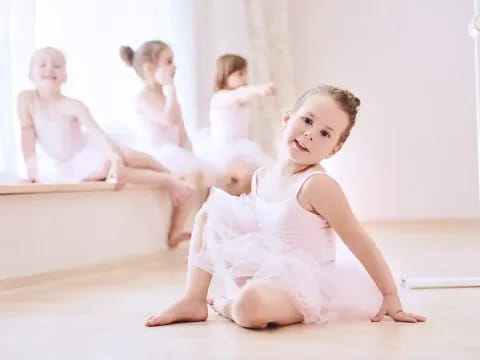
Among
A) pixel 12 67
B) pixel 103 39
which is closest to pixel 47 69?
pixel 12 67

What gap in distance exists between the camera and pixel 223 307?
1.34 m

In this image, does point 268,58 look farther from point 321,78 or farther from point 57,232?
point 57,232

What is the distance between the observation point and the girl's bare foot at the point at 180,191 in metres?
2.52

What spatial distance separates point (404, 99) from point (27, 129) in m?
2.35

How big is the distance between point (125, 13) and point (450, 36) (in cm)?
191

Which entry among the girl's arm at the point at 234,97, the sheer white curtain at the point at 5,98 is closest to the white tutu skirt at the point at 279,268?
the sheer white curtain at the point at 5,98

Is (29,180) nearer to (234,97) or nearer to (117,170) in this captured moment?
(117,170)

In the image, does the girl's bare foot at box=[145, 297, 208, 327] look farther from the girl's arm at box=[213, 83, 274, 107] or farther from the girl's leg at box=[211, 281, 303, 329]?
the girl's arm at box=[213, 83, 274, 107]

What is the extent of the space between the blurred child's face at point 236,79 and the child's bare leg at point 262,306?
6.35 ft

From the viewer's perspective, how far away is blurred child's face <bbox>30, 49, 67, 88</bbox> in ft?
7.13

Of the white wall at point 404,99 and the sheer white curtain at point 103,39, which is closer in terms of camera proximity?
the sheer white curtain at point 103,39

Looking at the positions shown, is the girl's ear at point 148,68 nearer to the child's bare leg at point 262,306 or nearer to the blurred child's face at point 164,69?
the blurred child's face at point 164,69

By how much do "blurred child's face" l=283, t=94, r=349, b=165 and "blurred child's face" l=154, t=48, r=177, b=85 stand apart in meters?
1.39

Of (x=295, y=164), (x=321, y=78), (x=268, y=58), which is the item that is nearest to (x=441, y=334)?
(x=295, y=164)
